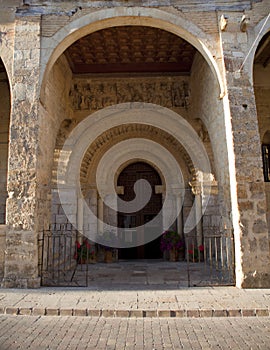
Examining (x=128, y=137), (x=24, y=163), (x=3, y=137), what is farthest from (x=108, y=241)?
(x=3, y=137)

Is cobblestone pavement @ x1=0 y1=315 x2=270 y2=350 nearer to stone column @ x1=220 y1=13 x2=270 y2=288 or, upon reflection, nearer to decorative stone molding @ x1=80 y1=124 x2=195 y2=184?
stone column @ x1=220 y1=13 x2=270 y2=288

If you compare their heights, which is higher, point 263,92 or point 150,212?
point 263,92

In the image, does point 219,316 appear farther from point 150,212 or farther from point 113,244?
point 150,212

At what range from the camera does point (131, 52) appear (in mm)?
8711

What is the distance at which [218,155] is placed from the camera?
7.20 metres

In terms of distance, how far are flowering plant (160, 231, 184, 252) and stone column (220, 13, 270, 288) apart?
11.5ft

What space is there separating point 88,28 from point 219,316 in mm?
6061

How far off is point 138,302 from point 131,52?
22.4 ft

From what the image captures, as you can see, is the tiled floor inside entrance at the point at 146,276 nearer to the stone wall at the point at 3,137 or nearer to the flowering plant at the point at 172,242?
the flowering plant at the point at 172,242

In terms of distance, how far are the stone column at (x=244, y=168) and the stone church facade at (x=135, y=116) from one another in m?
0.02

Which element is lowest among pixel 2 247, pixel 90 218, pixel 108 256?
pixel 108 256

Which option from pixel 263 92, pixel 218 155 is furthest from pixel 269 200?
pixel 263 92

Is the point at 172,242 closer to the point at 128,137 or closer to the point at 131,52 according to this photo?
the point at 128,137

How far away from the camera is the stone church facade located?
578 cm
